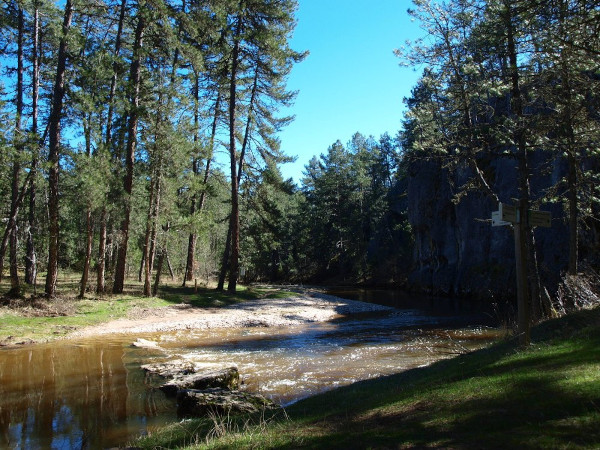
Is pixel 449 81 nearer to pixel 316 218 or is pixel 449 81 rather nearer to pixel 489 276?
pixel 489 276

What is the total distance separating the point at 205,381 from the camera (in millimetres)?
8969

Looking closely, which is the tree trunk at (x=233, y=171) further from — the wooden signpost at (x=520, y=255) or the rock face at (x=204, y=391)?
the wooden signpost at (x=520, y=255)

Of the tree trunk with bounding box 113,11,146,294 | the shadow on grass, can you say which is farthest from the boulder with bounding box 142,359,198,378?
the tree trunk with bounding box 113,11,146,294

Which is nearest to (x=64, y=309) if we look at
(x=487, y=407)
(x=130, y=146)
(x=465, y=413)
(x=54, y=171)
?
(x=54, y=171)

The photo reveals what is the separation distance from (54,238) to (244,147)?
1411 cm

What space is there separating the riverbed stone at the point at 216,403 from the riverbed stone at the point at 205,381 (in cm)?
93

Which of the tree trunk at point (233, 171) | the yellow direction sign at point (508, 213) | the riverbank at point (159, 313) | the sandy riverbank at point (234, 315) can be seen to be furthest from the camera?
the tree trunk at point (233, 171)

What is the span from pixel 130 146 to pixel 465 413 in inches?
820

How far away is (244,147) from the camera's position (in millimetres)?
28891

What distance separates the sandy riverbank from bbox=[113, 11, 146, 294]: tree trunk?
11.1ft

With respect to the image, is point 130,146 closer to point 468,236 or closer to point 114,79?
point 114,79

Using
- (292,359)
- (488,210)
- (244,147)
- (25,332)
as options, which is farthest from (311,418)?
(488,210)

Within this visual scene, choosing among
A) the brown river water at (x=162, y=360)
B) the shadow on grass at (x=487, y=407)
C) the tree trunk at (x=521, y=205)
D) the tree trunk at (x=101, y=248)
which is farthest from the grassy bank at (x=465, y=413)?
the tree trunk at (x=101, y=248)

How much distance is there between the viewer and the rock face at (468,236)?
23988 millimetres
